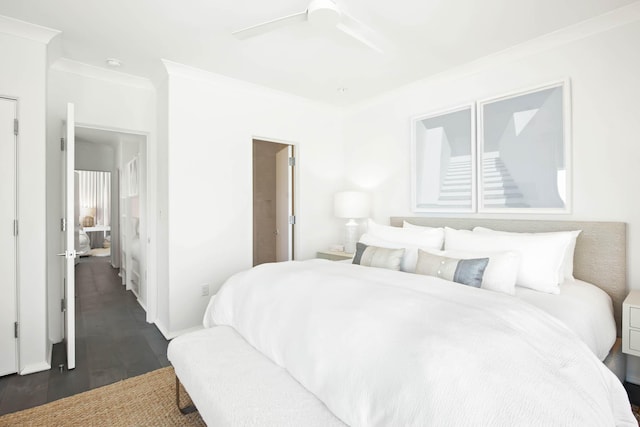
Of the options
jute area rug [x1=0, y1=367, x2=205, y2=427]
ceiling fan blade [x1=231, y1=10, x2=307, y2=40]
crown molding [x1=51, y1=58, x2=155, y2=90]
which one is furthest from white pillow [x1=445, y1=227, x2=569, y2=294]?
crown molding [x1=51, y1=58, x2=155, y2=90]

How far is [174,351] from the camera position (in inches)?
70.7

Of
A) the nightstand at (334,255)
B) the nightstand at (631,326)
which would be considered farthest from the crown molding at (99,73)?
the nightstand at (631,326)

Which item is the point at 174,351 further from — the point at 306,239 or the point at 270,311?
the point at 306,239

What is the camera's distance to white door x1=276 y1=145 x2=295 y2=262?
420 cm

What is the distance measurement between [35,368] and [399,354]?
2.84 m

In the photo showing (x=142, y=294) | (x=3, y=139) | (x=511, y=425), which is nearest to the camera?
(x=511, y=425)

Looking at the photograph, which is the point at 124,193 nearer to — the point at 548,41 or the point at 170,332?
the point at 170,332

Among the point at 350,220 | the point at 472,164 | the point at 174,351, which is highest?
the point at 472,164

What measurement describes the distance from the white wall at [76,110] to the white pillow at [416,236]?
9.41 ft

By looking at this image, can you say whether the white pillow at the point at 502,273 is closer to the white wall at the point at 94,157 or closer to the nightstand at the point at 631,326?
the nightstand at the point at 631,326

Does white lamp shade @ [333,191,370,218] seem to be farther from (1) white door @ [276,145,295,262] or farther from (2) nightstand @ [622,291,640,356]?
(2) nightstand @ [622,291,640,356]

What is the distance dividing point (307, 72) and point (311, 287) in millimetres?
2359

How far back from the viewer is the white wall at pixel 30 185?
7.82 ft

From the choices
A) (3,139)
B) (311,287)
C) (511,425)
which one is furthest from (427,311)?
(3,139)
